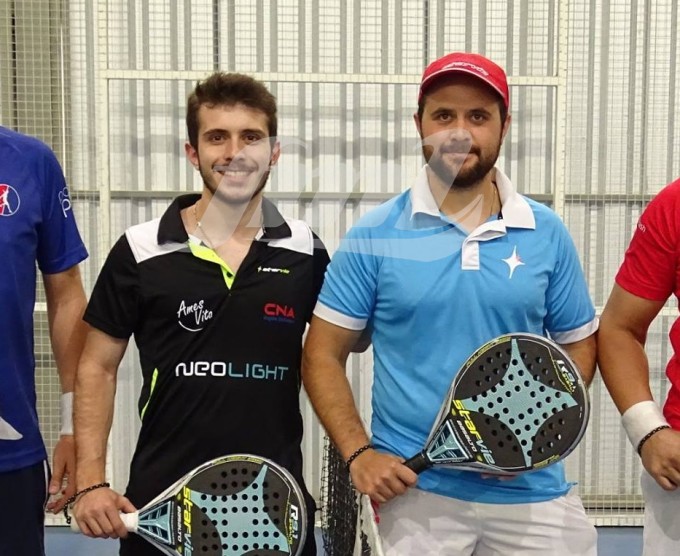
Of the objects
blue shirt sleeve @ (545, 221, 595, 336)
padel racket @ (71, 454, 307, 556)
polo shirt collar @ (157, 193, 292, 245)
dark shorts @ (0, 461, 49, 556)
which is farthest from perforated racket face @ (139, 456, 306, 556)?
blue shirt sleeve @ (545, 221, 595, 336)

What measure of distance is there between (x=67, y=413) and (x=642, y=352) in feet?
3.98

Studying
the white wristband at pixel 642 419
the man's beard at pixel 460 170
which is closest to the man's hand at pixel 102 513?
the man's beard at pixel 460 170

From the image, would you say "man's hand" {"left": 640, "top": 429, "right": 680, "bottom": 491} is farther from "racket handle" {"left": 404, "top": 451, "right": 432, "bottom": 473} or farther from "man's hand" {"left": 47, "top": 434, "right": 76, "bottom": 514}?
"man's hand" {"left": 47, "top": 434, "right": 76, "bottom": 514}

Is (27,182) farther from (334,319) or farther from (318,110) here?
(318,110)

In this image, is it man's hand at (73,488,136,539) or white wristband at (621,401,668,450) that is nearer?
man's hand at (73,488,136,539)

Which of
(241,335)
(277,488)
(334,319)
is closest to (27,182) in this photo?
(241,335)

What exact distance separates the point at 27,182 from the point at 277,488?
0.78m

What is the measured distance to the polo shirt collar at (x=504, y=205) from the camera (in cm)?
158

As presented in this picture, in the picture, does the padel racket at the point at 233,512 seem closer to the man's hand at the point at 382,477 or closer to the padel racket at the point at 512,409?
the man's hand at the point at 382,477

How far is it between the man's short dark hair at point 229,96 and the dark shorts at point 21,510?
0.76 meters

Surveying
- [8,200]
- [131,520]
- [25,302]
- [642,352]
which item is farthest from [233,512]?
[642,352]

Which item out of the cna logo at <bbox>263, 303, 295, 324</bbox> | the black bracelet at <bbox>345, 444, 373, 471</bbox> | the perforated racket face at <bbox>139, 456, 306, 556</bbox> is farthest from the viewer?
the cna logo at <bbox>263, 303, 295, 324</bbox>

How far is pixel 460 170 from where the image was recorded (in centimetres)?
156

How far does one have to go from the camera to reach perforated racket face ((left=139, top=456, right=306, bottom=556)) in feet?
4.40
